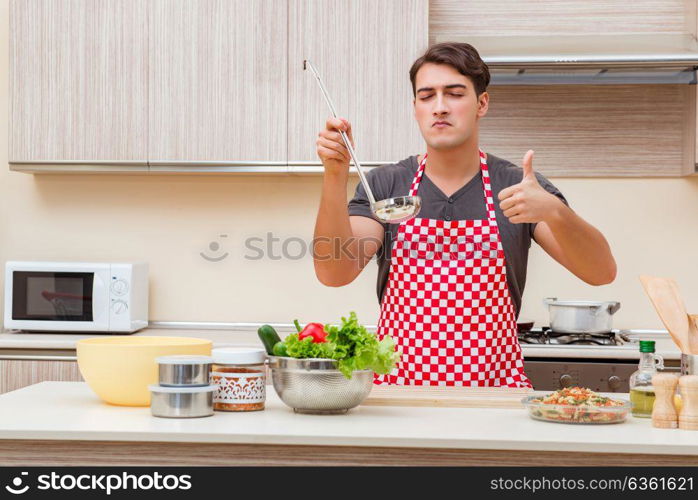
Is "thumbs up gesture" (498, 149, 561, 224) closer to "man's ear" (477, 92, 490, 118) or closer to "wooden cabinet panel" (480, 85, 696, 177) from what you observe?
"man's ear" (477, 92, 490, 118)

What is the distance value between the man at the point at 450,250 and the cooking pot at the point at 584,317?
2.49 ft

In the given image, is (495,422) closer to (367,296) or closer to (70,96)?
(367,296)

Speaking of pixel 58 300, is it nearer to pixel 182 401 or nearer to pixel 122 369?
pixel 122 369

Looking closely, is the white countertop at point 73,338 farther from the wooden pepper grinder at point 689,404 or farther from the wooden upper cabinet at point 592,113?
the wooden pepper grinder at point 689,404

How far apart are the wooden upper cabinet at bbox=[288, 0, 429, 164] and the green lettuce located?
5.35 feet

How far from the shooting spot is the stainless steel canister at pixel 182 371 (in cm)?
165

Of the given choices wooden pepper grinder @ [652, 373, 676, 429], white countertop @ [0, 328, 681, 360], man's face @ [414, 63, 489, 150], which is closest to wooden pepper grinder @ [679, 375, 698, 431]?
wooden pepper grinder @ [652, 373, 676, 429]

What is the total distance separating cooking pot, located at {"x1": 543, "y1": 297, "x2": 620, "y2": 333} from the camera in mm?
3139

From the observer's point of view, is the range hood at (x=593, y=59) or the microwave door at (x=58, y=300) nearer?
the range hood at (x=593, y=59)

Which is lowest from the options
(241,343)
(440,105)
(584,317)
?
(241,343)

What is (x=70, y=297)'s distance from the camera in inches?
130

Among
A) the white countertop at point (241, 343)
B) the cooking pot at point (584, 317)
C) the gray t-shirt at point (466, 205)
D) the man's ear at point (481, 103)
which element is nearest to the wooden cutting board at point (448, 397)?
the gray t-shirt at point (466, 205)

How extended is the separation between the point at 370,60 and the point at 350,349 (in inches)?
Answer: 70.9

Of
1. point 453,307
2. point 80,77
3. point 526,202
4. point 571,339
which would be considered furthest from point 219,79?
point 526,202
